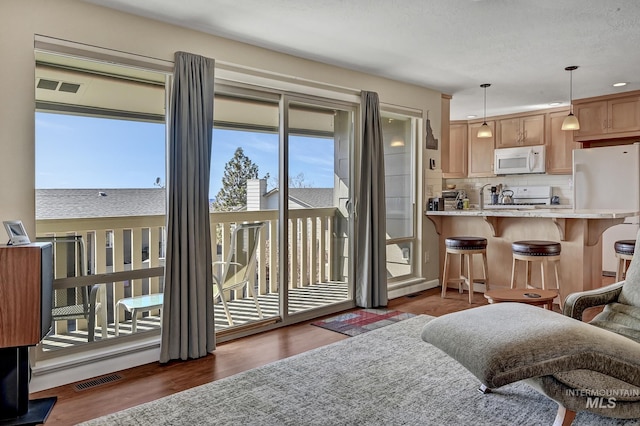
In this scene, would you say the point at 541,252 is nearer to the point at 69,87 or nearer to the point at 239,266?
the point at 239,266

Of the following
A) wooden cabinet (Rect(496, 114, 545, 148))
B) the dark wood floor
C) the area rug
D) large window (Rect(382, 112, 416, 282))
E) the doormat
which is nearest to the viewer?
the area rug

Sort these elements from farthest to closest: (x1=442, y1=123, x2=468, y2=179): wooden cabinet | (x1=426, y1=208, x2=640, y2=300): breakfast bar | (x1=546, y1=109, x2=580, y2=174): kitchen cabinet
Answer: (x1=442, y1=123, x2=468, y2=179): wooden cabinet, (x1=546, y1=109, x2=580, y2=174): kitchen cabinet, (x1=426, y1=208, x2=640, y2=300): breakfast bar

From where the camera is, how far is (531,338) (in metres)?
1.89

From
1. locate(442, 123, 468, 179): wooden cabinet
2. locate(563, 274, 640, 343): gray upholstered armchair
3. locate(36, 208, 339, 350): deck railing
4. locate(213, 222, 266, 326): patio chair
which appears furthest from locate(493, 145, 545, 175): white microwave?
locate(213, 222, 266, 326): patio chair

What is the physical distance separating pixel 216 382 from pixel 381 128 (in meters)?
3.01

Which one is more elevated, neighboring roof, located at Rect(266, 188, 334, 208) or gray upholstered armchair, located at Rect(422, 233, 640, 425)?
neighboring roof, located at Rect(266, 188, 334, 208)

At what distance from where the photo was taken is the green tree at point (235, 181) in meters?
3.71

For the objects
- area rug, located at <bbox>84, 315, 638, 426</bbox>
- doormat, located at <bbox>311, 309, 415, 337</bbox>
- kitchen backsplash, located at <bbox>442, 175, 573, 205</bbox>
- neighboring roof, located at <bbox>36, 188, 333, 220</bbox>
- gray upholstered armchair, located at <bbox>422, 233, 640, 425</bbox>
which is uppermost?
kitchen backsplash, located at <bbox>442, 175, 573, 205</bbox>

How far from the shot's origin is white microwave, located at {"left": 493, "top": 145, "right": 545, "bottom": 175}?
654 cm

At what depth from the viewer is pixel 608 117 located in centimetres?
571

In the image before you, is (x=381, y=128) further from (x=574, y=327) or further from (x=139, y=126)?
(x=574, y=327)

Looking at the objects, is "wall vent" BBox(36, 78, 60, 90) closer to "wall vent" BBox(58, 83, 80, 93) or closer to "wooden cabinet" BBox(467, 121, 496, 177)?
"wall vent" BBox(58, 83, 80, 93)

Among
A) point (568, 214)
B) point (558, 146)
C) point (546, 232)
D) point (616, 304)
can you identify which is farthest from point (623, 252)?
point (558, 146)

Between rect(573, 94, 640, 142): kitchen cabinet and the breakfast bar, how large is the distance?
6.07 feet
